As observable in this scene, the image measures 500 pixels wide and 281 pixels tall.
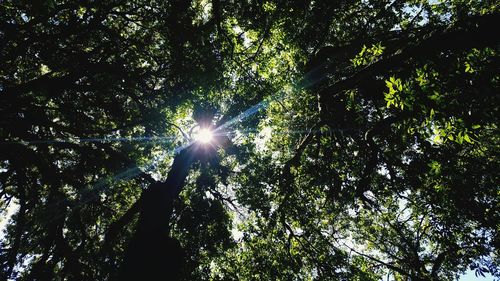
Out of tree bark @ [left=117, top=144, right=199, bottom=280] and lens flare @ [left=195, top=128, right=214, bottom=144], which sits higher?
lens flare @ [left=195, top=128, right=214, bottom=144]

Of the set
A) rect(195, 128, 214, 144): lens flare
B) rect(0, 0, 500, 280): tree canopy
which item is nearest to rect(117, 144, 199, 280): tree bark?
rect(0, 0, 500, 280): tree canopy

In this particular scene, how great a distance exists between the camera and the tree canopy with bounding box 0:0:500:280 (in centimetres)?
627

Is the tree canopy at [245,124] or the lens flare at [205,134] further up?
the lens flare at [205,134]

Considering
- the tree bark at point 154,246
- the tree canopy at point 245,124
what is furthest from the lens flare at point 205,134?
the tree bark at point 154,246

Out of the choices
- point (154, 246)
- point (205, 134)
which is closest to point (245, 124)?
point (205, 134)

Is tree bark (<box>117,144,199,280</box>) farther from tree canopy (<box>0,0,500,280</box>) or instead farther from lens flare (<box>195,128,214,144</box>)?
lens flare (<box>195,128,214,144</box>)

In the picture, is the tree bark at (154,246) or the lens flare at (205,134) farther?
the lens flare at (205,134)

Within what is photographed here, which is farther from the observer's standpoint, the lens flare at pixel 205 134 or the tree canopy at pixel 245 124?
the lens flare at pixel 205 134

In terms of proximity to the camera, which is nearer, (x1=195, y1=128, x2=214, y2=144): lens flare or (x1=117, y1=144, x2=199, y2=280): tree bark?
(x1=117, y1=144, x2=199, y2=280): tree bark

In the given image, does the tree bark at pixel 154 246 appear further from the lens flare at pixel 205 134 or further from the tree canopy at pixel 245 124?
the lens flare at pixel 205 134

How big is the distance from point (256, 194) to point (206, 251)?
14.8 ft

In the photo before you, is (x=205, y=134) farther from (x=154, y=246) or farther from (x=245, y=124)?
(x=154, y=246)

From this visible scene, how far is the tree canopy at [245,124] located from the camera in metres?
6.27

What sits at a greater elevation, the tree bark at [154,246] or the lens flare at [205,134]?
the lens flare at [205,134]
